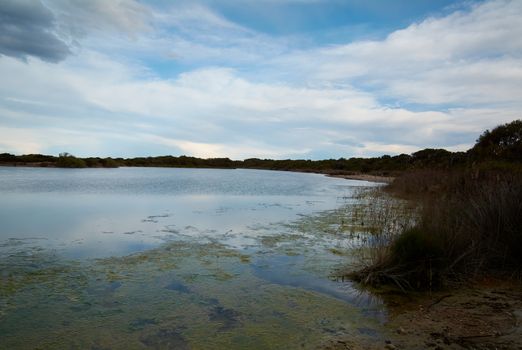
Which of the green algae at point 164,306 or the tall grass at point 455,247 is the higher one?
the tall grass at point 455,247

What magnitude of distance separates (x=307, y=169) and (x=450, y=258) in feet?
258

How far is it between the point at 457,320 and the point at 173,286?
373 centimetres

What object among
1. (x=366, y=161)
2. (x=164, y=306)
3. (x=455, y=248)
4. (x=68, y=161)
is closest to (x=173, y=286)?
(x=164, y=306)

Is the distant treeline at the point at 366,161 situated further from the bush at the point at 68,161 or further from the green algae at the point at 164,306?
the green algae at the point at 164,306

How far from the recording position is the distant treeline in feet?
52.4

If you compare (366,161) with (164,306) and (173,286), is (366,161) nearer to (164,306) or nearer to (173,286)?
(173,286)

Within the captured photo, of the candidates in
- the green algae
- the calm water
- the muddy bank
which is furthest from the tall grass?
the green algae

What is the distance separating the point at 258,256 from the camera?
7.97 metres

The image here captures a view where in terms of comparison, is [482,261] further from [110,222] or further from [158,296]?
[110,222]

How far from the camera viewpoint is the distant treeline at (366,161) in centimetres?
1596

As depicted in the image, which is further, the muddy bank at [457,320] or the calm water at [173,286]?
the calm water at [173,286]

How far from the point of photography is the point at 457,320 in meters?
4.59

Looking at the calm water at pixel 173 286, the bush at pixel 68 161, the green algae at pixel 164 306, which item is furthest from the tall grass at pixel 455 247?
the bush at pixel 68 161

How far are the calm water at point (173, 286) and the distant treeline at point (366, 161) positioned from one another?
329 inches
